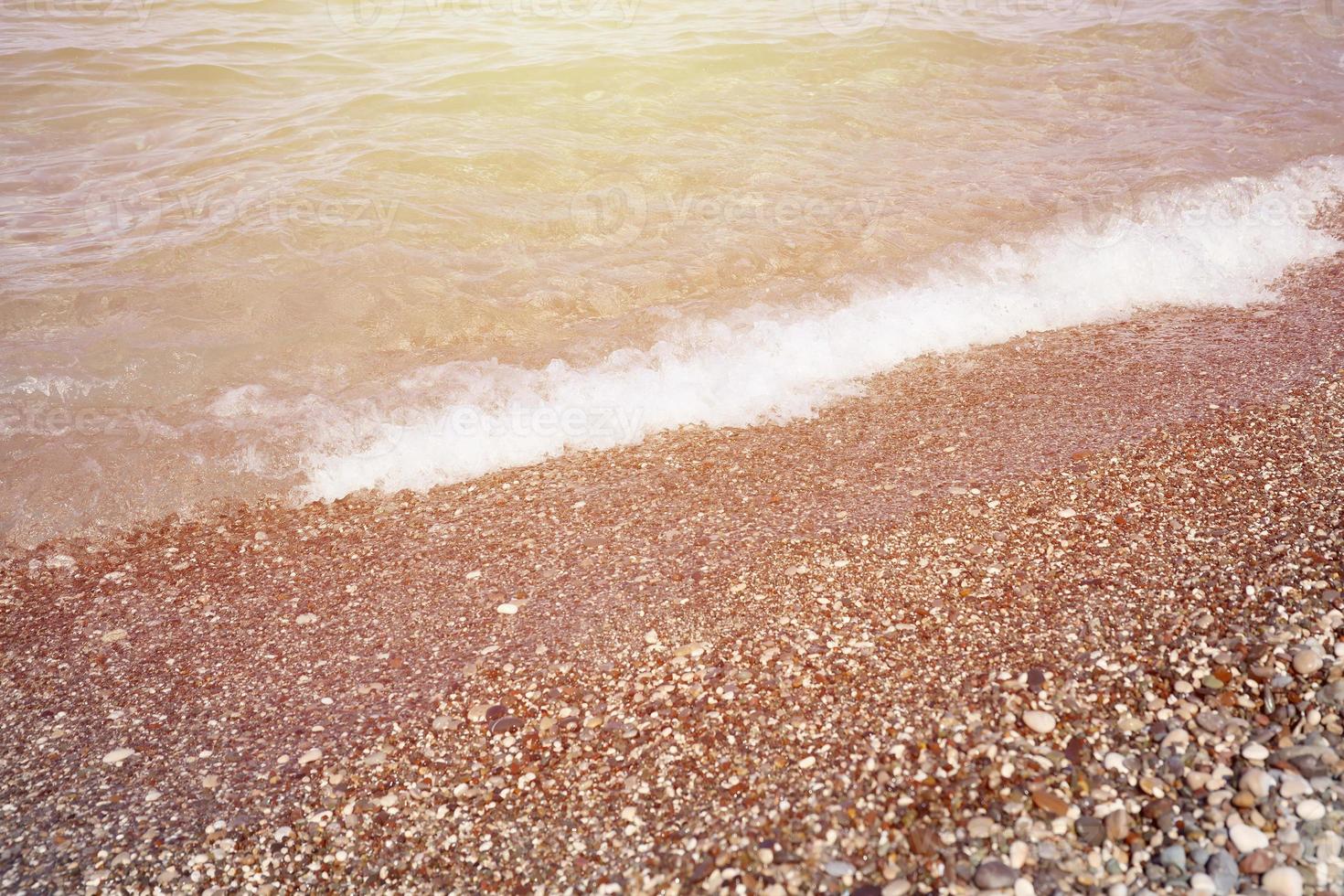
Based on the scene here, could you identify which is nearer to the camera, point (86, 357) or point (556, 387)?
point (556, 387)

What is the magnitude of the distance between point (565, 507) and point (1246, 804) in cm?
284

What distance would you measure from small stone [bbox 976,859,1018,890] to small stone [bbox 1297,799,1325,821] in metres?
0.75

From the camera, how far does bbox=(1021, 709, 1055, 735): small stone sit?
2.67 metres

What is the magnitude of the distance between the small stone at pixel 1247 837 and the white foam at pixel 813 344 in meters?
2.91

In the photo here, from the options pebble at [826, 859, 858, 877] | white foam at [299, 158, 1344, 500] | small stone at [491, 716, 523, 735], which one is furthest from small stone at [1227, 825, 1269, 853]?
white foam at [299, 158, 1344, 500]

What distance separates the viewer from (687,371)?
5277 millimetres

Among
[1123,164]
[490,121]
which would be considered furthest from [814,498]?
[490,121]

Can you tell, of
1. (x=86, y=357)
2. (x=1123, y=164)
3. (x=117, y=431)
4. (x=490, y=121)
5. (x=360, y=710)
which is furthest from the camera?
(x=490, y=121)

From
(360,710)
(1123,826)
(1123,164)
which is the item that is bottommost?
(360,710)

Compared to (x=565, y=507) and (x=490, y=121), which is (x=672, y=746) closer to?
(x=565, y=507)

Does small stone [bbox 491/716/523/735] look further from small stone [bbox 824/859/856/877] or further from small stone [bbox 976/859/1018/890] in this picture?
small stone [bbox 976/859/1018/890]

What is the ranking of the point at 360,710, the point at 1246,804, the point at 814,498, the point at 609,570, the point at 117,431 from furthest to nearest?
the point at 117,431
the point at 814,498
the point at 609,570
the point at 360,710
the point at 1246,804

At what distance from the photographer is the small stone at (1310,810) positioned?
7.47 ft

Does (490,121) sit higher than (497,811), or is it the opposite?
(490,121)
